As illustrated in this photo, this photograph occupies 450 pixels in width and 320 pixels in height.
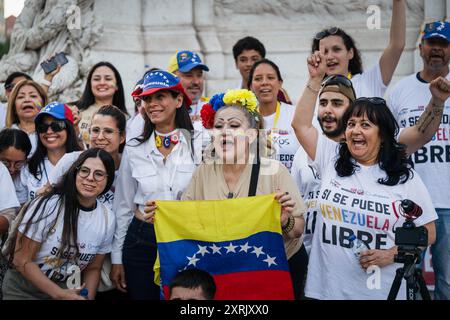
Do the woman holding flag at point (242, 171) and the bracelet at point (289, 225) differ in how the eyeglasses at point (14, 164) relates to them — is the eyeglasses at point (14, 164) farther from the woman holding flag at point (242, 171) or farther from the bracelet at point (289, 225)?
the bracelet at point (289, 225)

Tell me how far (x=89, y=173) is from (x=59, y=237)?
45 cm

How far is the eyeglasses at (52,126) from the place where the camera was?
20.0 feet

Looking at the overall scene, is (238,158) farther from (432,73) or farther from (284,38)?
(284,38)

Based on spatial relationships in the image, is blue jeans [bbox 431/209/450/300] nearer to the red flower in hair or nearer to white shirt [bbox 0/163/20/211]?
the red flower in hair

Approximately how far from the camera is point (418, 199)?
16.2 ft

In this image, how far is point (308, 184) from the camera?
18.8 feet

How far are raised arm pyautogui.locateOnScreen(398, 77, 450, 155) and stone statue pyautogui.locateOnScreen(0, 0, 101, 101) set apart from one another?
4.29 meters

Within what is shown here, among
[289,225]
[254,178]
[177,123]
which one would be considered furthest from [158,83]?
[289,225]

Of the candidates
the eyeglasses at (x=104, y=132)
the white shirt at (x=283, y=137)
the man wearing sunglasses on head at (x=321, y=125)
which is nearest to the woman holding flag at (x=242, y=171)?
the man wearing sunglasses on head at (x=321, y=125)

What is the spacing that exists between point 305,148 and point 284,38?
12.8 ft

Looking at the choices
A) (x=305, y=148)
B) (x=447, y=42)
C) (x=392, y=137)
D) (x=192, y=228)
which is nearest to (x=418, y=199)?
(x=392, y=137)

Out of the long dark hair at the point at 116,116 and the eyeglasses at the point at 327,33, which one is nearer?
the long dark hair at the point at 116,116

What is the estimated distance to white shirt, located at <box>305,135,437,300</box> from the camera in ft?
16.1

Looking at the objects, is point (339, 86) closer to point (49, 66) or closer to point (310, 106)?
point (310, 106)
